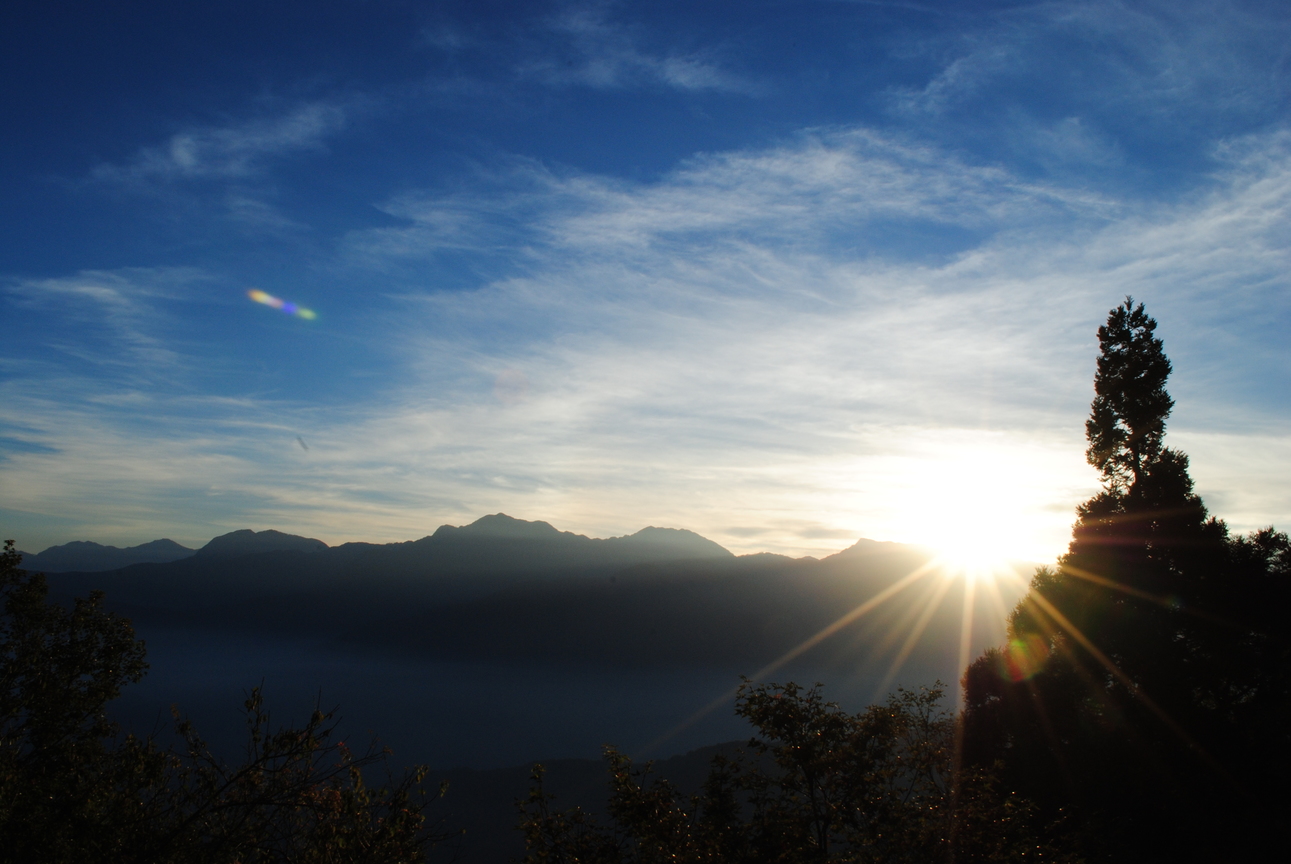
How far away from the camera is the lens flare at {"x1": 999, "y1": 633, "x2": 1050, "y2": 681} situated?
3111 cm

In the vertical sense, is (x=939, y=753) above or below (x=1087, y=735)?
above

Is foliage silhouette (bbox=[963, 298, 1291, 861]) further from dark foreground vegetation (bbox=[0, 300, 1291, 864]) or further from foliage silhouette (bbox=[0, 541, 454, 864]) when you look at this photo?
foliage silhouette (bbox=[0, 541, 454, 864])

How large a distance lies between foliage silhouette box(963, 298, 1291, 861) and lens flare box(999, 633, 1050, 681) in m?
0.07

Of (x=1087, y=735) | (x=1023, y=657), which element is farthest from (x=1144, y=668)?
(x=1023, y=657)

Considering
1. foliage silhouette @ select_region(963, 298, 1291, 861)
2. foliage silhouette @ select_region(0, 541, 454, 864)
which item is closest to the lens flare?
foliage silhouette @ select_region(963, 298, 1291, 861)

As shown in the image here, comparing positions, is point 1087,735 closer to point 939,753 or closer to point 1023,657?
point 1023,657

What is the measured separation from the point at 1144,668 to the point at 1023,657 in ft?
18.5

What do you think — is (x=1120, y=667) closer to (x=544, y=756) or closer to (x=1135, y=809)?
(x=1135, y=809)

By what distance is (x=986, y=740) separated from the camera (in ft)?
101

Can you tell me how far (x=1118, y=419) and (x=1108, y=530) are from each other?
5.35 meters

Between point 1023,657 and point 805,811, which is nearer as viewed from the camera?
point 805,811

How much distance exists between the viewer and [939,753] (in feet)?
53.1

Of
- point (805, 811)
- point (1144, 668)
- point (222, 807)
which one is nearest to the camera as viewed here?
point (222, 807)

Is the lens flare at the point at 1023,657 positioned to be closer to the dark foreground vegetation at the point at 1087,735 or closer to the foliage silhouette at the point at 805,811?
the dark foreground vegetation at the point at 1087,735
